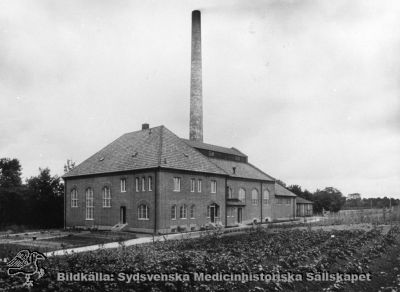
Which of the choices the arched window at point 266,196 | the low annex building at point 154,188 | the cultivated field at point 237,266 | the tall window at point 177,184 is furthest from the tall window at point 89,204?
the arched window at point 266,196

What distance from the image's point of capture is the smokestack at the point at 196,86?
4869 centimetres

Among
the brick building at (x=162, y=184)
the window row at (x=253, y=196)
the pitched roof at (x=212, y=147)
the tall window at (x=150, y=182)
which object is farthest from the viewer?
the window row at (x=253, y=196)

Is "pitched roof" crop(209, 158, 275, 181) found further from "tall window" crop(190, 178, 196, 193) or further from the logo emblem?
the logo emblem

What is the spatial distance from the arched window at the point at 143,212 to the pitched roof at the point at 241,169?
1327cm

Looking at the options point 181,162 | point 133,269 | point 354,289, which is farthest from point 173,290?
point 181,162

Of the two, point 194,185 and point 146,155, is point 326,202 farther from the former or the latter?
point 146,155

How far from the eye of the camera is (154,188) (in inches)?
1347

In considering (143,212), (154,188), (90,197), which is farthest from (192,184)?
(90,197)

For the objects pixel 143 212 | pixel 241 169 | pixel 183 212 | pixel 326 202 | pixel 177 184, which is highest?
pixel 241 169

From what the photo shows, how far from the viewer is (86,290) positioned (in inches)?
380

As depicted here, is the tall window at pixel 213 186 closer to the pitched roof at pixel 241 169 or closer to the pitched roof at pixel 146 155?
the pitched roof at pixel 146 155

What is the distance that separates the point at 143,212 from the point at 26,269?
80.9 ft

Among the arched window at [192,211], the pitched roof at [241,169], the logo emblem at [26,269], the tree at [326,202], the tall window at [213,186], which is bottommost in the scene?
the tree at [326,202]

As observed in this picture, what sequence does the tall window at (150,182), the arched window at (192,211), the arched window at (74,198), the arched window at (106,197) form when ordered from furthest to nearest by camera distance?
the arched window at (74,198), the arched window at (106,197), the arched window at (192,211), the tall window at (150,182)
